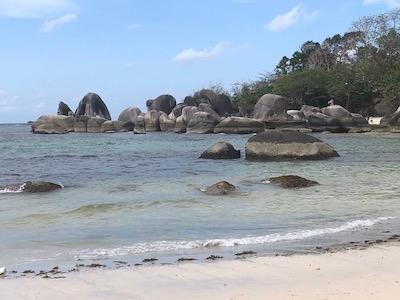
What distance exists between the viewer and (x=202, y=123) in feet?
149

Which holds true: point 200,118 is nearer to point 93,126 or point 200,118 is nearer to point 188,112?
point 188,112

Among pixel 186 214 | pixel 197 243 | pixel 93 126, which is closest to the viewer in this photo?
pixel 197 243

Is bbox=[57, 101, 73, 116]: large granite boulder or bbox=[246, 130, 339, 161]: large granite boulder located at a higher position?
bbox=[57, 101, 73, 116]: large granite boulder

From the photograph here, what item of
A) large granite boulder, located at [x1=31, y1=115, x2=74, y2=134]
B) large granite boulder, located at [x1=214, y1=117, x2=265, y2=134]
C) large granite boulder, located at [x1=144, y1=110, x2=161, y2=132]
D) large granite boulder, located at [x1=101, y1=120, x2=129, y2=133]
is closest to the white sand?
large granite boulder, located at [x1=214, y1=117, x2=265, y2=134]

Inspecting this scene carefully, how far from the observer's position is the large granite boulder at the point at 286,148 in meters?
19.0

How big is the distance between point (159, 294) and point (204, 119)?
4105cm

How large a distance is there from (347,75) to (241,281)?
5119cm

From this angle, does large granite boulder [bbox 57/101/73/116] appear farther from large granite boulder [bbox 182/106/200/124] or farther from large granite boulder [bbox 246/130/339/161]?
large granite boulder [bbox 246/130/339/161]

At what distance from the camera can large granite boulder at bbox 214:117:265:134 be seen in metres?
42.6

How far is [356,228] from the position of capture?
7910mm

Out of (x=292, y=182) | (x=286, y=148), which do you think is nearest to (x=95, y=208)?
(x=292, y=182)

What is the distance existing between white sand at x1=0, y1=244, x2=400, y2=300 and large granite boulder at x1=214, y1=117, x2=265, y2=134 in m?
36.7

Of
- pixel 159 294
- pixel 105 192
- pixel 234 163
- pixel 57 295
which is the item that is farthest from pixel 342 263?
pixel 234 163

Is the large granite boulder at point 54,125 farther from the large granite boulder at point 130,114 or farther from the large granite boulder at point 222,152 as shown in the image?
the large granite boulder at point 222,152
